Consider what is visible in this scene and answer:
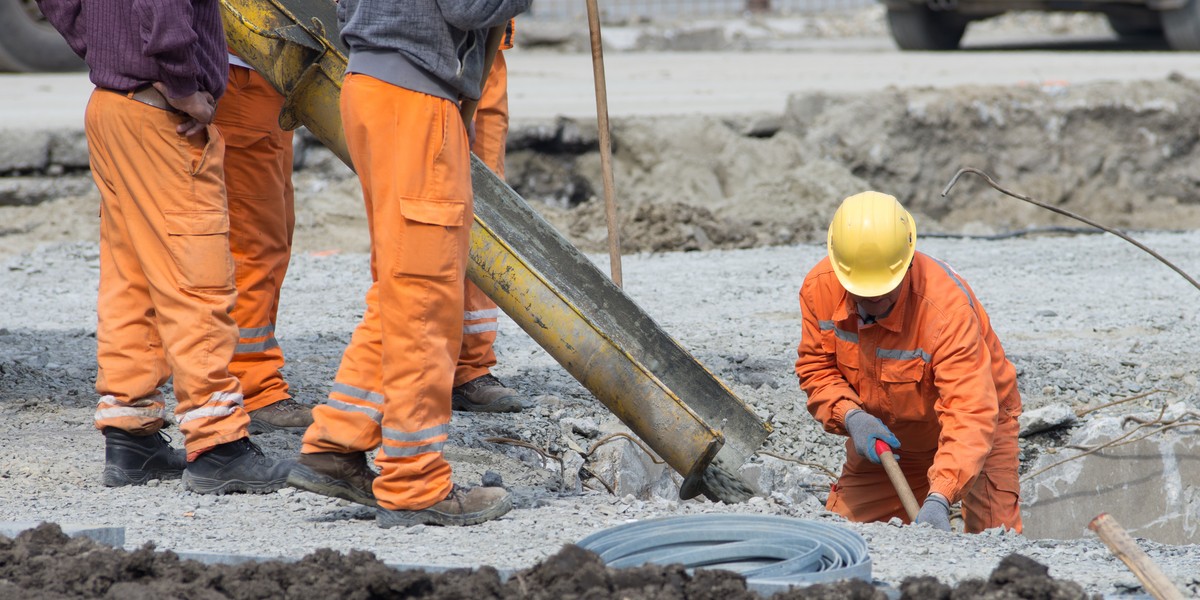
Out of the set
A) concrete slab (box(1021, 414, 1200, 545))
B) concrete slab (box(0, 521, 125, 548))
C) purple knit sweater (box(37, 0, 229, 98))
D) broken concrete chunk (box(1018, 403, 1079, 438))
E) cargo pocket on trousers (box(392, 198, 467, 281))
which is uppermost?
purple knit sweater (box(37, 0, 229, 98))

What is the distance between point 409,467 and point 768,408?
2.34m

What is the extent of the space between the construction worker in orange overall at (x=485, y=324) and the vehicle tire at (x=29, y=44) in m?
8.05

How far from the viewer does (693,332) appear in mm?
6043

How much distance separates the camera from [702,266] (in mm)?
7680

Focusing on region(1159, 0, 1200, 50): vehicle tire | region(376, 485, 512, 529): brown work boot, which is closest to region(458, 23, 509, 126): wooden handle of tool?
region(376, 485, 512, 529): brown work boot

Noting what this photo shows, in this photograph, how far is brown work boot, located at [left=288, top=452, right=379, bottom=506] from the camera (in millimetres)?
3369

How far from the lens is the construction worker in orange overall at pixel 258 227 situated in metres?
4.23

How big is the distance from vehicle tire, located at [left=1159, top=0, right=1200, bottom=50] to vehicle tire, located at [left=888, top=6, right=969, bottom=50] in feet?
7.47

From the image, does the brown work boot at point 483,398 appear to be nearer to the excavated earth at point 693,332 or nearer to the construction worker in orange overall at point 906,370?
the excavated earth at point 693,332

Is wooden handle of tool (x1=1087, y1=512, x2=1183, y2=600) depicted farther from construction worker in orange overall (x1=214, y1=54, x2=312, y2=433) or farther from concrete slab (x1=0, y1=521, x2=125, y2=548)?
construction worker in orange overall (x1=214, y1=54, x2=312, y2=433)

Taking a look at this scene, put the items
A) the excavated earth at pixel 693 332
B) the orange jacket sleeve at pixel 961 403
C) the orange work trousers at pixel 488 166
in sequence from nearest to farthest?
the excavated earth at pixel 693 332 < the orange jacket sleeve at pixel 961 403 < the orange work trousers at pixel 488 166

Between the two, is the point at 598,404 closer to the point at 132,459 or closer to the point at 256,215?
the point at 256,215

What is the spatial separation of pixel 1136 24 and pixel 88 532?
581 inches

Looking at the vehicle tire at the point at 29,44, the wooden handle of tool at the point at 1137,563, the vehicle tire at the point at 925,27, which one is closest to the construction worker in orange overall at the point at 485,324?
the wooden handle of tool at the point at 1137,563
